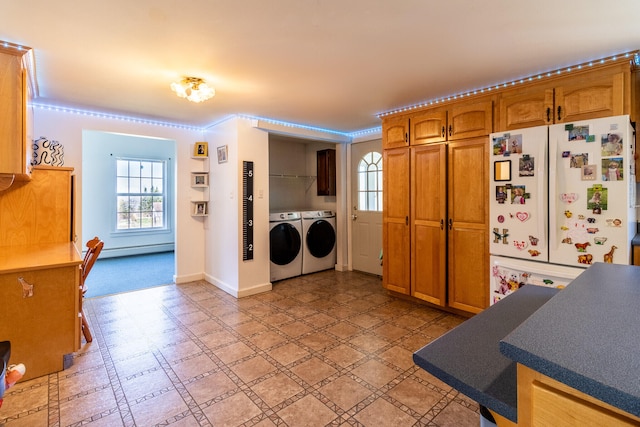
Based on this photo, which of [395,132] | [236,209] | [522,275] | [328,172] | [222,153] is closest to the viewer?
[522,275]

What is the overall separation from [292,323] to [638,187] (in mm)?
3264

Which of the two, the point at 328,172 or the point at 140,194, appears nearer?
the point at 328,172

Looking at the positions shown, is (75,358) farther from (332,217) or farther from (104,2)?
(332,217)

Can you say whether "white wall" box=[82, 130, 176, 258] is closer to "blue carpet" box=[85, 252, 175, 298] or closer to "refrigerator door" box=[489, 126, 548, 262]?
"blue carpet" box=[85, 252, 175, 298]

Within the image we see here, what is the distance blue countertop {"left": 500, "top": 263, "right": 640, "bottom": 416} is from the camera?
1.79ft

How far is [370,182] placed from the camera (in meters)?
4.94

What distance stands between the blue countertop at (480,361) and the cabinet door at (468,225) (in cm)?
193

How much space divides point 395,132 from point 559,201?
1.76m

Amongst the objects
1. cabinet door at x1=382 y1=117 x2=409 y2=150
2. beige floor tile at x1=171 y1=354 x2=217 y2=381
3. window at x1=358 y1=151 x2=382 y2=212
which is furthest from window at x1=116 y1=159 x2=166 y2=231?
cabinet door at x1=382 y1=117 x2=409 y2=150

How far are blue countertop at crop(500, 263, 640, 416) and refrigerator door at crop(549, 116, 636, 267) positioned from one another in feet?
5.36

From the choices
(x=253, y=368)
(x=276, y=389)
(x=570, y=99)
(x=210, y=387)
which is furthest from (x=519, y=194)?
(x=210, y=387)

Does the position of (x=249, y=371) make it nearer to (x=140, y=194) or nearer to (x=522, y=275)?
(x=522, y=275)

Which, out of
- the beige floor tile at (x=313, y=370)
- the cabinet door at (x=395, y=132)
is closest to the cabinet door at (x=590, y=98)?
the cabinet door at (x=395, y=132)

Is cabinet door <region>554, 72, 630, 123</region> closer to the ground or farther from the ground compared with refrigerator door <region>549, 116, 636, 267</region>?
farther from the ground
